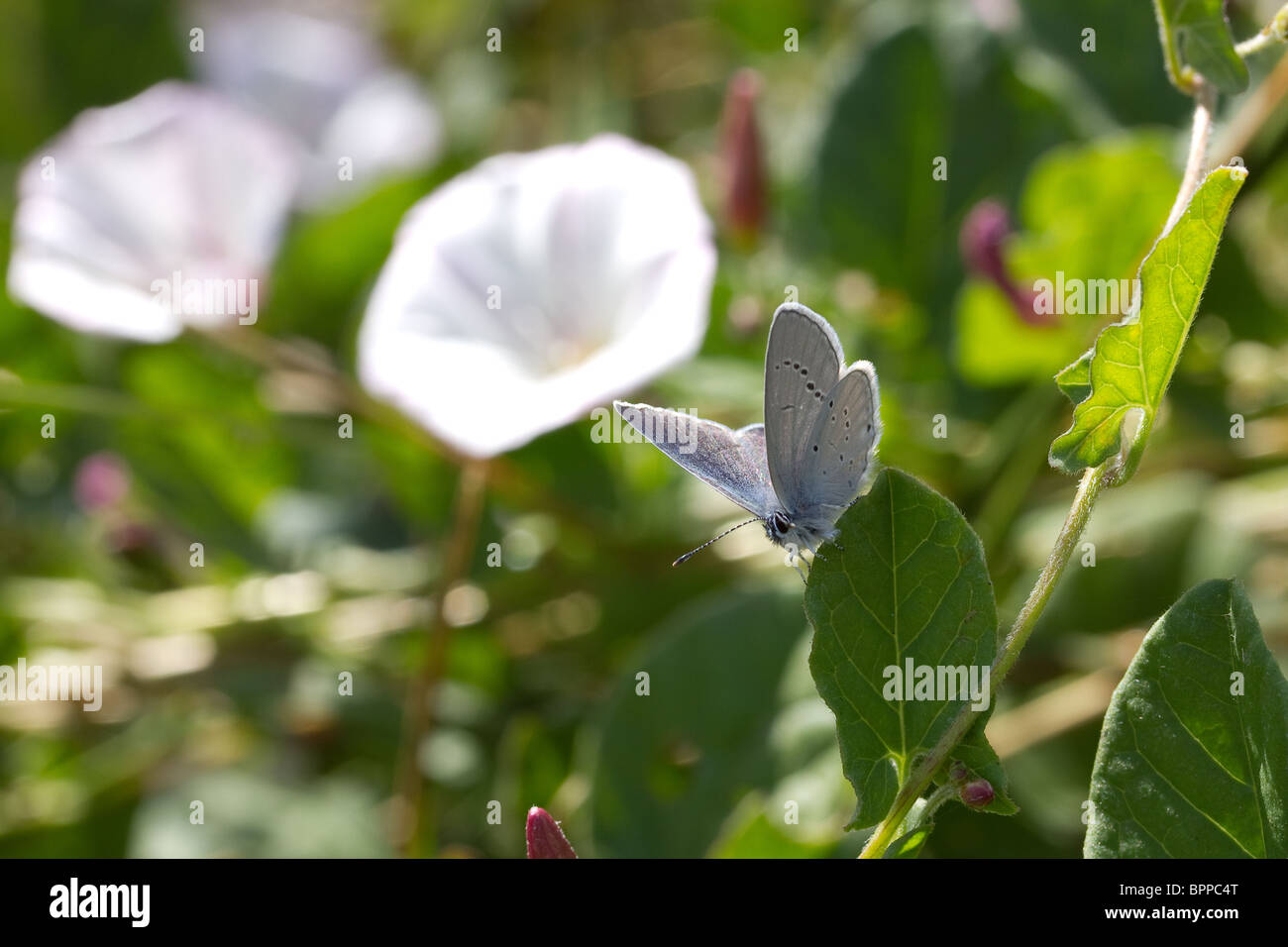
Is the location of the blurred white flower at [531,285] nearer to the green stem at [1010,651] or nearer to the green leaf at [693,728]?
the green leaf at [693,728]

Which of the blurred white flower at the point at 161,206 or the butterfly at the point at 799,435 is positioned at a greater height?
the blurred white flower at the point at 161,206

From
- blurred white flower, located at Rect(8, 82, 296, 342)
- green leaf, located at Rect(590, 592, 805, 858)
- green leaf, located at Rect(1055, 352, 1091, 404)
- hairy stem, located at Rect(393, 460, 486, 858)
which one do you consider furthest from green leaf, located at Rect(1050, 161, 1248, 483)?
blurred white flower, located at Rect(8, 82, 296, 342)

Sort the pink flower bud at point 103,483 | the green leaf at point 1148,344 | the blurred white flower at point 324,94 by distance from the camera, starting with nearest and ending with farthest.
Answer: the green leaf at point 1148,344 < the pink flower bud at point 103,483 < the blurred white flower at point 324,94

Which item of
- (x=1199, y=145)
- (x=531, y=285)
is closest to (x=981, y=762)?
(x=1199, y=145)

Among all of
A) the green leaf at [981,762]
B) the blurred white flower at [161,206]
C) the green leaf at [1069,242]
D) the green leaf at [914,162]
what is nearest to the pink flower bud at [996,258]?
the green leaf at [1069,242]

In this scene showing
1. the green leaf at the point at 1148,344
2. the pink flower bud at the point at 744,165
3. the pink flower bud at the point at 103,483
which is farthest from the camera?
the pink flower bud at the point at 103,483

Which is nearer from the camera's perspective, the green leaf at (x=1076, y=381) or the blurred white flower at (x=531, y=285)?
the green leaf at (x=1076, y=381)
